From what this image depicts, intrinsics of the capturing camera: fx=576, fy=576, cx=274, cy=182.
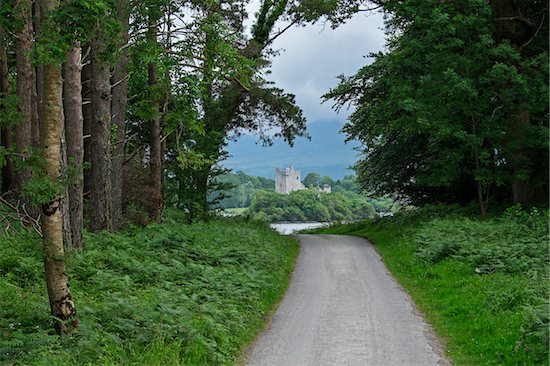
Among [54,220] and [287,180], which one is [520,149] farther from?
[287,180]

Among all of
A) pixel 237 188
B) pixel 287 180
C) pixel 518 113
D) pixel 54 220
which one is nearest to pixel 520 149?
pixel 518 113

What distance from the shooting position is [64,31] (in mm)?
7672

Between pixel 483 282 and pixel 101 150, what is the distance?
10.3 meters

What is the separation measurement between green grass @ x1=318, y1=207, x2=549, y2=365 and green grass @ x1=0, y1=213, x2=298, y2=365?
356 centimetres

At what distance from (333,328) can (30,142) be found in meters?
13.4

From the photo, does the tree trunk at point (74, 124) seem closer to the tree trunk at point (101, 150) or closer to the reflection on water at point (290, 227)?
the tree trunk at point (101, 150)

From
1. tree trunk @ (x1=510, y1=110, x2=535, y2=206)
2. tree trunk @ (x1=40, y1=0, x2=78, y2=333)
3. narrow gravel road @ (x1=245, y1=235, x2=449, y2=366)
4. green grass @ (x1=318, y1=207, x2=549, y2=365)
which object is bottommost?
narrow gravel road @ (x1=245, y1=235, x2=449, y2=366)

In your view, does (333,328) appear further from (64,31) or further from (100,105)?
(100,105)

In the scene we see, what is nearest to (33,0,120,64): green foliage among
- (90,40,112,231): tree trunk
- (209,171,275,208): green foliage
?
(90,40,112,231): tree trunk

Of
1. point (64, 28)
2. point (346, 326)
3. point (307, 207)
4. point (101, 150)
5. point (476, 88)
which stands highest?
point (476, 88)

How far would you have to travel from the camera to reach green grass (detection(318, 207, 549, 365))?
8617mm

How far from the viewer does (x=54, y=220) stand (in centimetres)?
766

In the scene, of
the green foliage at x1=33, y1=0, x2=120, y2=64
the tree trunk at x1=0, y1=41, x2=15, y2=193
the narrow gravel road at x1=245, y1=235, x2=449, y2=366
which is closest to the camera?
the green foliage at x1=33, y1=0, x2=120, y2=64

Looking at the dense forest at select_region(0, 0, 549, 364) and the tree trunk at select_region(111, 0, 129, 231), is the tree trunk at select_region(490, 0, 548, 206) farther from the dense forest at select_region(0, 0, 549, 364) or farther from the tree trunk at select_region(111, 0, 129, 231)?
the tree trunk at select_region(111, 0, 129, 231)
